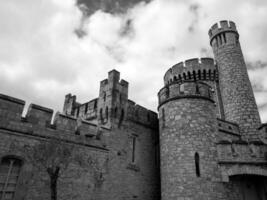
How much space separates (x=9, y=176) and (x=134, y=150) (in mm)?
6674

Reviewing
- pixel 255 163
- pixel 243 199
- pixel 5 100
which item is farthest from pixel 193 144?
pixel 5 100

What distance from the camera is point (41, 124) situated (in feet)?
29.2

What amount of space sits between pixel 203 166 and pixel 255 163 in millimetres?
2722

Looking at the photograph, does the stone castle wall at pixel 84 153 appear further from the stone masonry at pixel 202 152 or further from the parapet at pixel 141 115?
the stone masonry at pixel 202 152

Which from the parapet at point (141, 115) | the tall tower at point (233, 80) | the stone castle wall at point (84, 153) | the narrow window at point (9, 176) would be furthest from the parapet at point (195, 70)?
the narrow window at point (9, 176)

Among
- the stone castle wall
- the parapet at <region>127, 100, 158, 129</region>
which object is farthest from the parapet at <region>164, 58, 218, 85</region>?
the stone castle wall

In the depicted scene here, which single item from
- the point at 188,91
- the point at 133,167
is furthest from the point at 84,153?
the point at 188,91

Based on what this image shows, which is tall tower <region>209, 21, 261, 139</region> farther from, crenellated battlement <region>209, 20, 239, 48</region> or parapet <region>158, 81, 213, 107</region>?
parapet <region>158, 81, 213, 107</region>

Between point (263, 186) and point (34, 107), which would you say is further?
point (263, 186)

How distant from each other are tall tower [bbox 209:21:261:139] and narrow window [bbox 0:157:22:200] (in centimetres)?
1447

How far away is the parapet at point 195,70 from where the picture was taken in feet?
64.7

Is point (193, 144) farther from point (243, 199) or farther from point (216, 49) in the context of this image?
point (216, 49)

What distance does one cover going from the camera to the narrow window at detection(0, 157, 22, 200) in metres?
7.45

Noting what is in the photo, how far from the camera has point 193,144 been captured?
1085 cm
